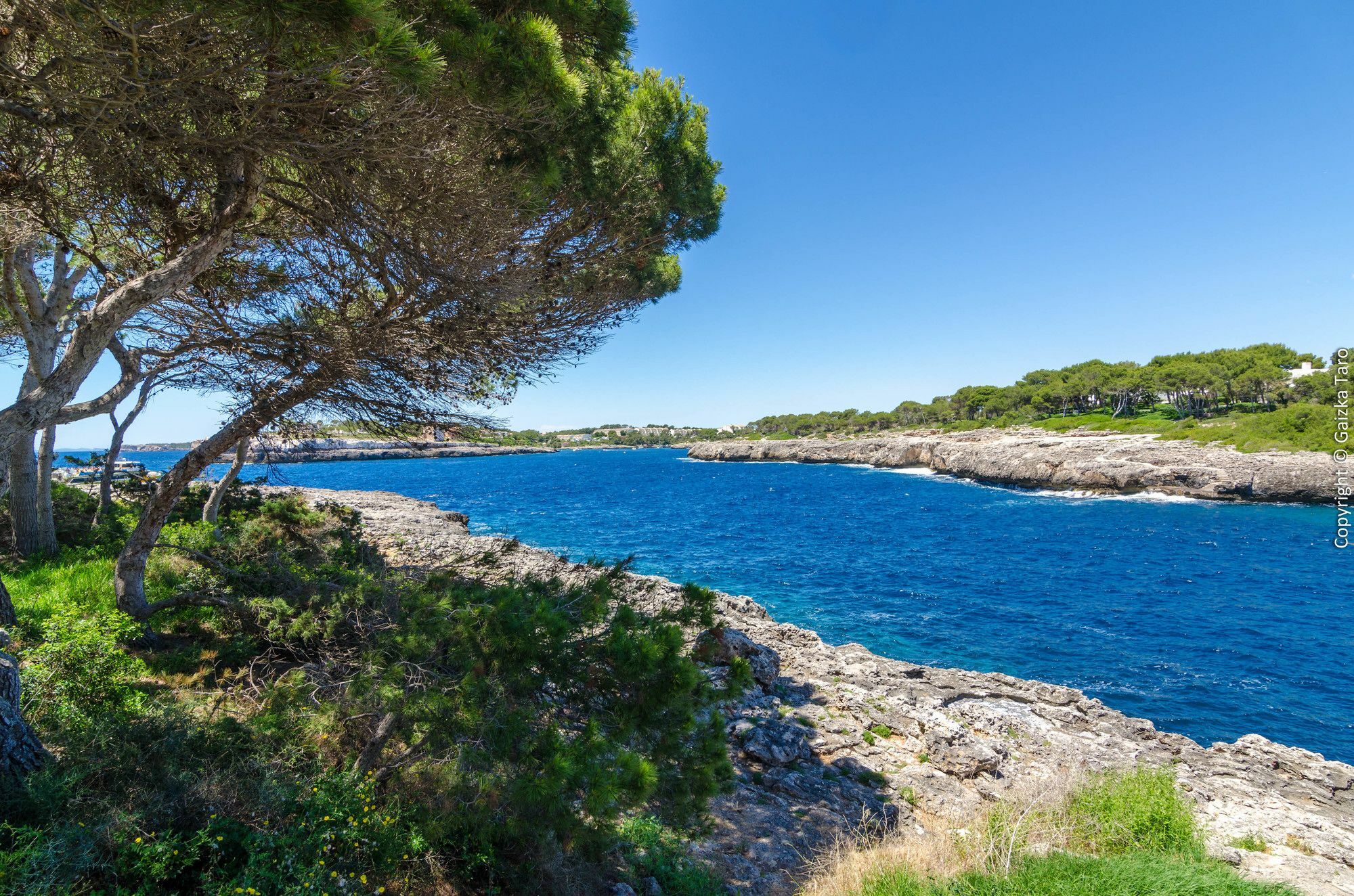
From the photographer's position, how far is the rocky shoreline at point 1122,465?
3838 cm

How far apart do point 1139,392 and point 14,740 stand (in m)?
94.0

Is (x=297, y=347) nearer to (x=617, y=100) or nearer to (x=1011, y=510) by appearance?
(x=617, y=100)

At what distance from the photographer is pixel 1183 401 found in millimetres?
64500

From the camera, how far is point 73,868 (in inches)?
113

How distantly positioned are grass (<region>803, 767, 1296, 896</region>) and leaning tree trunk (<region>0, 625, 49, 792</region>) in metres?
5.75

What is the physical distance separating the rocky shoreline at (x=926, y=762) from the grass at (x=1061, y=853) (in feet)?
1.95

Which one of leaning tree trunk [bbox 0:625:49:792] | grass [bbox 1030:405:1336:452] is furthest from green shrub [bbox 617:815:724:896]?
grass [bbox 1030:405:1336:452]

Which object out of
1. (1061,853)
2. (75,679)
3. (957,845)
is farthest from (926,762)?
(75,679)

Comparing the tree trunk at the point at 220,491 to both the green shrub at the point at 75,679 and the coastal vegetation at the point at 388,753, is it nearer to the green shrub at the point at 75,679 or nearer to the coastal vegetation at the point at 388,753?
the coastal vegetation at the point at 388,753

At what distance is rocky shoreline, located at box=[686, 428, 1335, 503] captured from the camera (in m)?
38.4

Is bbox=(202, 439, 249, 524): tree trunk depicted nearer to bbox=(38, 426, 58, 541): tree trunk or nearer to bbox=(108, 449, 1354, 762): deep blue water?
bbox=(38, 426, 58, 541): tree trunk

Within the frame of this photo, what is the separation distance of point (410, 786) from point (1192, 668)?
1830 cm

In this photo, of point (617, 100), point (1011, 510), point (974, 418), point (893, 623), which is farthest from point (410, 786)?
point (974, 418)

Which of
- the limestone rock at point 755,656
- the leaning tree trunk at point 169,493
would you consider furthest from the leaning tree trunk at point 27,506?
the limestone rock at point 755,656
